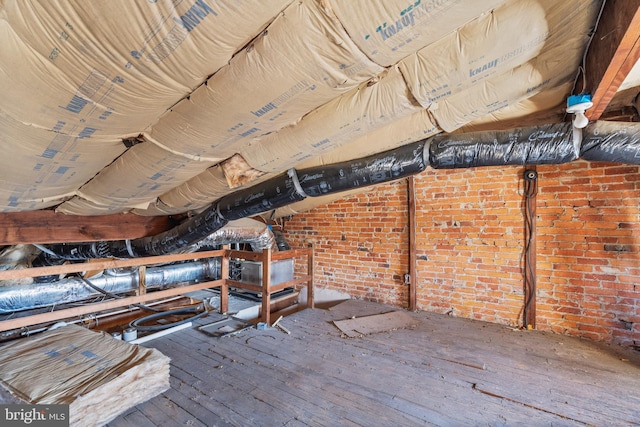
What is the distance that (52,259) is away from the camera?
12.5 feet

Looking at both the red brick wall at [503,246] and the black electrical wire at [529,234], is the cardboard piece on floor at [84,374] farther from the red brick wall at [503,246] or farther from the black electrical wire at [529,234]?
the black electrical wire at [529,234]

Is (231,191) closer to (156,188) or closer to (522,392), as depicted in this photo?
(156,188)

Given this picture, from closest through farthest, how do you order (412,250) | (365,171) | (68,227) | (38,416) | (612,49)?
(612,49)
(38,416)
(365,171)
(68,227)
(412,250)

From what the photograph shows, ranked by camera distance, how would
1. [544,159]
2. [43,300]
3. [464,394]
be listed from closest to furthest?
[544,159] → [464,394] → [43,300]

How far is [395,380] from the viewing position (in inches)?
84.7

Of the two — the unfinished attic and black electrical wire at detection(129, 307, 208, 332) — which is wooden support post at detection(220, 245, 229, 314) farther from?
black electrical wire at detection(129, 307, 208, 332)

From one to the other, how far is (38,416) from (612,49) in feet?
10.2

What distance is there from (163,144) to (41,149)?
21.4 inches

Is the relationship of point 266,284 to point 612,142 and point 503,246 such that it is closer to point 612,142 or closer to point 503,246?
point 503,246

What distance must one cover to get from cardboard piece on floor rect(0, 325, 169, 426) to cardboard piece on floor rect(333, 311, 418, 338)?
177cm

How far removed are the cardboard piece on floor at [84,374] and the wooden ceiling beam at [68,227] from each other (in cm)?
80

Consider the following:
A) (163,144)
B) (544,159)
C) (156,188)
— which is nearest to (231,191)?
(156,188)

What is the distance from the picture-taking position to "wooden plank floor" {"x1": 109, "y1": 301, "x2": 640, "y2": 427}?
1753 millimetres

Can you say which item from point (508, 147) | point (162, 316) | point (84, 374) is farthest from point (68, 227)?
point (508, 147)
